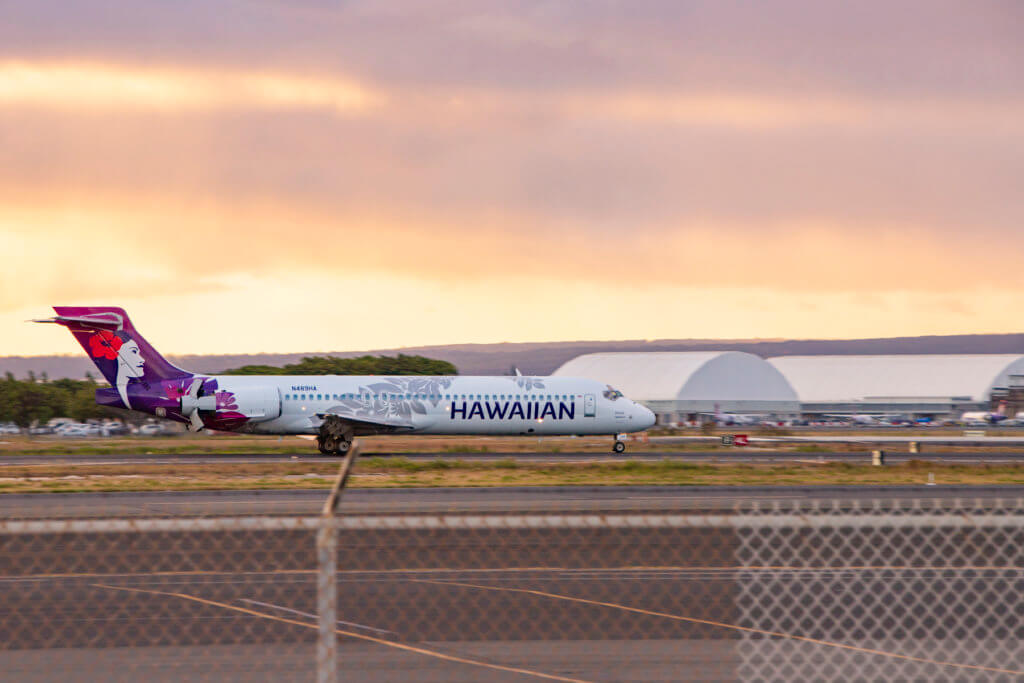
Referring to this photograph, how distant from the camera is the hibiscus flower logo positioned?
1754 inches

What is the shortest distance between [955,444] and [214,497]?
46210mm

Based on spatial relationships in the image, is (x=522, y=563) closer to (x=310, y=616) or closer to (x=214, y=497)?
(x=310, y=616)

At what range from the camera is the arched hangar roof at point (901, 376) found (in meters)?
127

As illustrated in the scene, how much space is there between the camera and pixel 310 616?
37.7ft

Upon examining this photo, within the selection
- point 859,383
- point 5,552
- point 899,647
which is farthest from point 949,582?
point 859,383

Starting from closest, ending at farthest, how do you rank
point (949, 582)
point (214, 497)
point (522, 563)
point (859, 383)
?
point (949, 582) → point (522, 563) → point (214, 497) → point (859, 383)

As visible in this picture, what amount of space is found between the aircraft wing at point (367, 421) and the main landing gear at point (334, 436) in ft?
0.57

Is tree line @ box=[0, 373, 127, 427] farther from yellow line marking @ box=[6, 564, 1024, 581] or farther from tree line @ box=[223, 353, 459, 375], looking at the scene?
yellow line marking @ box=[6, 564, 1024, 581]

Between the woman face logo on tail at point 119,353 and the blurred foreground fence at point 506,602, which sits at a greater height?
the woman face logo on tail at point 119,353

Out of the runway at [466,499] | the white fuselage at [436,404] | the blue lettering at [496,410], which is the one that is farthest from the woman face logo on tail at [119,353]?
the runway at [466,499]

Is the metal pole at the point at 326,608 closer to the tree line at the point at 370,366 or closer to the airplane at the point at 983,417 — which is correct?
the tree line at the point at 370,366

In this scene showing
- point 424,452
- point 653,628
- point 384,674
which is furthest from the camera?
point 424,452

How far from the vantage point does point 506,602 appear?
12.3 metres

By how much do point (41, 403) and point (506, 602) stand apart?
106785 mm
